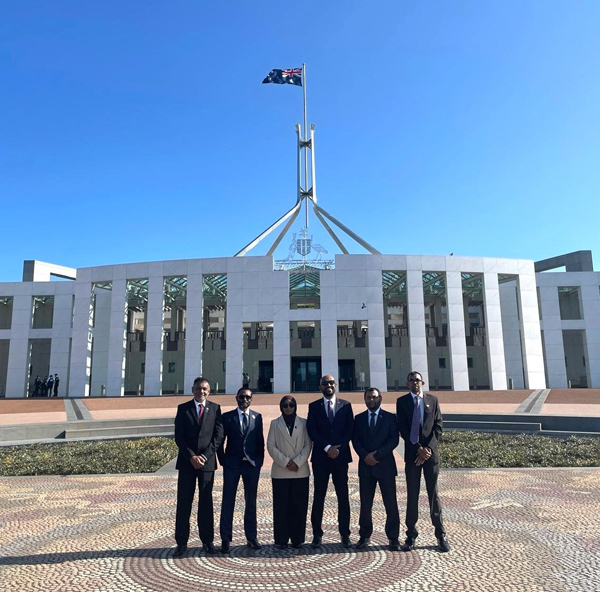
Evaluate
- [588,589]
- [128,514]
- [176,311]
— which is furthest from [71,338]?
[588,589]

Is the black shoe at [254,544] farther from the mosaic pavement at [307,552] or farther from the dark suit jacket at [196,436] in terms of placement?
the dark suit jacket at [196,436]

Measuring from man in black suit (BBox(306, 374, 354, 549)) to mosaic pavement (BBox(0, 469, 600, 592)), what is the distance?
29cm

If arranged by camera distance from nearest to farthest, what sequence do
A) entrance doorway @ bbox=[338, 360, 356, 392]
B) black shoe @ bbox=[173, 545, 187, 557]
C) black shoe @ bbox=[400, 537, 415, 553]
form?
black shoe @ bbox=[173, 545, 187, 557], black shoe @ bbox=[400, 537, 415, 553], entrance doorway @ bbox=[338, 360, 356, 392]

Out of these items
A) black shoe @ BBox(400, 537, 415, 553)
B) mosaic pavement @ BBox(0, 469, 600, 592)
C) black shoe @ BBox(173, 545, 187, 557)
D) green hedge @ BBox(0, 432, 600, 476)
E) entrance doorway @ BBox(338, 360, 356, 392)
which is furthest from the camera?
entrance doorway @ BBox(338, 360, 356, 392)

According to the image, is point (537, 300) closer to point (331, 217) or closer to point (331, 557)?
point (331, 217)

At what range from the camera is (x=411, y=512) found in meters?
5.41

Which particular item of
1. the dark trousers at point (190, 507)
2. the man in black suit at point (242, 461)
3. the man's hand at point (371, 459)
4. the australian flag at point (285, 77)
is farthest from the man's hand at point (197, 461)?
the australian flag at point (285, 77)

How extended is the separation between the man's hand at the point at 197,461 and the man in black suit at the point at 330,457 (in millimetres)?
1219

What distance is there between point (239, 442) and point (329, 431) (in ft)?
3.38

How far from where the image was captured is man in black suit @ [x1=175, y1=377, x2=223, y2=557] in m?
5.29

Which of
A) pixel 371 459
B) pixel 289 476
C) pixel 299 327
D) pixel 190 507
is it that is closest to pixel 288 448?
pixel 289 476

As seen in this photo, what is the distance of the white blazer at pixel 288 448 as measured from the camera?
5.49 meters

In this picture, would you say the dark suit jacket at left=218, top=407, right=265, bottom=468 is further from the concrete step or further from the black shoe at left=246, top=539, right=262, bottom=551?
the concrete step

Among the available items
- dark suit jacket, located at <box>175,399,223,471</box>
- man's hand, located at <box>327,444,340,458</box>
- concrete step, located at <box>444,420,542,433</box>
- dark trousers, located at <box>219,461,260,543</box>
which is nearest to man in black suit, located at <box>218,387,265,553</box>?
dark trousers, located at <box>219,461,260,543</box>
